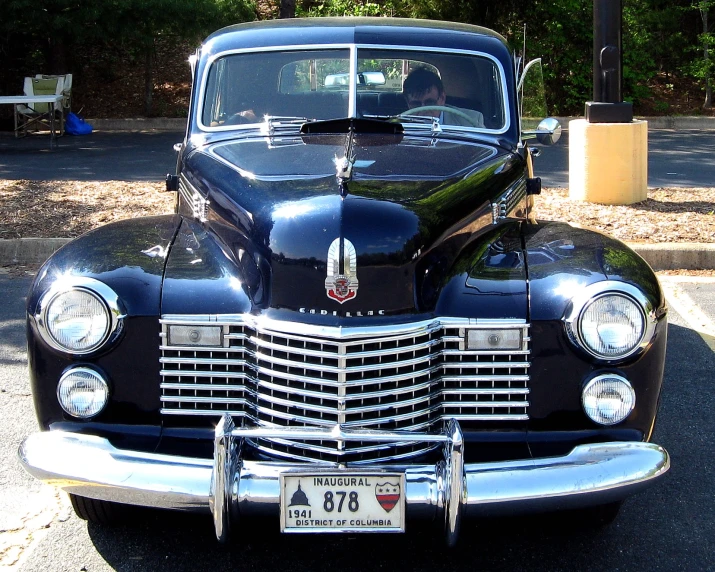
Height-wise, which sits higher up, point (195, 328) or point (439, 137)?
point (439, 137)

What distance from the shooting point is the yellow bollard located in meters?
8.48

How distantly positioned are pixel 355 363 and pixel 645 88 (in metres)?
17.6

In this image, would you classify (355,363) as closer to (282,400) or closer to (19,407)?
(282,400)

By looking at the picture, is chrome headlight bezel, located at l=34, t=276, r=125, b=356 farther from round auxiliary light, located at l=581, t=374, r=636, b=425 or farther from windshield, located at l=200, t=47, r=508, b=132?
round auxiliary light, located at l=581, t=374, r=636, b=425

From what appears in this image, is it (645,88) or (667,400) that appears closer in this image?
(667,400)

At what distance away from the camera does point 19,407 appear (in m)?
4.59

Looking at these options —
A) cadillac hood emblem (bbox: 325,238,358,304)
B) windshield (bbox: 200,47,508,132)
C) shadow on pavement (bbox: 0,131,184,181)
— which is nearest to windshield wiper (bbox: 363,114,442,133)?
windshield (bbox: 200,47,508,132)

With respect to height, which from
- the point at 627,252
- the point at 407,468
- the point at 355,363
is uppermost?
the point at 627,252

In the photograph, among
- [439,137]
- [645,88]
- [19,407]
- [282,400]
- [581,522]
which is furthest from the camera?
[645,88]

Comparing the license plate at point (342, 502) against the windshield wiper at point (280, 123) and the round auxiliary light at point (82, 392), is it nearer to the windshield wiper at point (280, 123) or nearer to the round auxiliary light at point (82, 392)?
the round auxiliary light at point (82, 392)

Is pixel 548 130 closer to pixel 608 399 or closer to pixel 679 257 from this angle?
pixel 608 399

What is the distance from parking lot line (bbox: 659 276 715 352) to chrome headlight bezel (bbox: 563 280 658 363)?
269 cm

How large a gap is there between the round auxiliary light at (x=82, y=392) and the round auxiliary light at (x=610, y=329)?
163 centimetres

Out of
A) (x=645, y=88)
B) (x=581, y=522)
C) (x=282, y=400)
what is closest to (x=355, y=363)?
(x=282, y=400)
